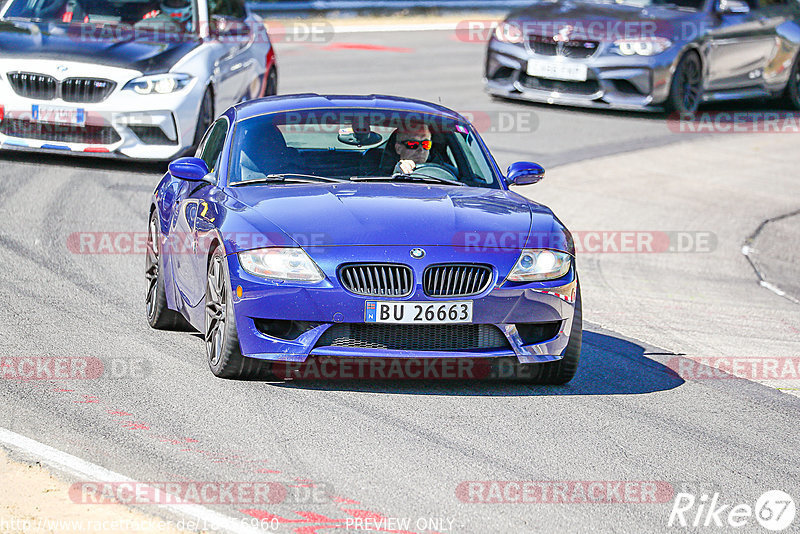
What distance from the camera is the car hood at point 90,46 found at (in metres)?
13.5

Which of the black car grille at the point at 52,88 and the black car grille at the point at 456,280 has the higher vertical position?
the black car grille at the point at 456,280

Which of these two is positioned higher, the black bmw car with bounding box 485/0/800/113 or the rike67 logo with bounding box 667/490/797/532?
the rike67 logo with bounding box 667/490/797/532

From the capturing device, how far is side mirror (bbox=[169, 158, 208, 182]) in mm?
8133

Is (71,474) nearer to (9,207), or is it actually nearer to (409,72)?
(9,207)

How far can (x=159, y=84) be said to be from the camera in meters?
13.6

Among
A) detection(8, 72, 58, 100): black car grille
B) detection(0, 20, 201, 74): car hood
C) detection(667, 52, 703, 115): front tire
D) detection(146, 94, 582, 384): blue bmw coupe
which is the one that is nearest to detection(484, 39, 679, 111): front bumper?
detection(667, 52, 703, 115): front tire

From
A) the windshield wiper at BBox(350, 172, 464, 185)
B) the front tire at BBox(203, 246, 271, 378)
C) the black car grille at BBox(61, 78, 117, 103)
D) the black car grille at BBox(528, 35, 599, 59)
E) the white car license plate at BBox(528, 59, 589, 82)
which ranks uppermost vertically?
the windshield wiper at BBox(350, 172, 464, 185)

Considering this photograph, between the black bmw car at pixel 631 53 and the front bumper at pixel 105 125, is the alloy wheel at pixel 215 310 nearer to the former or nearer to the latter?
the front bumper at pixel 105 125

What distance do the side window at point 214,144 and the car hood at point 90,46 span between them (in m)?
4.63

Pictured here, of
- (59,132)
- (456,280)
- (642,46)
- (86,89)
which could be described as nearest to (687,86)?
(642,46)

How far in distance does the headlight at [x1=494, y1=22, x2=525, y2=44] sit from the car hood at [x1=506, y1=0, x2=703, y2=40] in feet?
0.47

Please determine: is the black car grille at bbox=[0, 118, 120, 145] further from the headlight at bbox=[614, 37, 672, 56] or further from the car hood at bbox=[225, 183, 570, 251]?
the headlight at bbox=[614, 37, 672, 56]

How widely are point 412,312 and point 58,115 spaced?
23.5 feet

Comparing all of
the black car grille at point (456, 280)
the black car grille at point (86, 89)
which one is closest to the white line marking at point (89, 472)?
the black car grille at point (456, 280)
